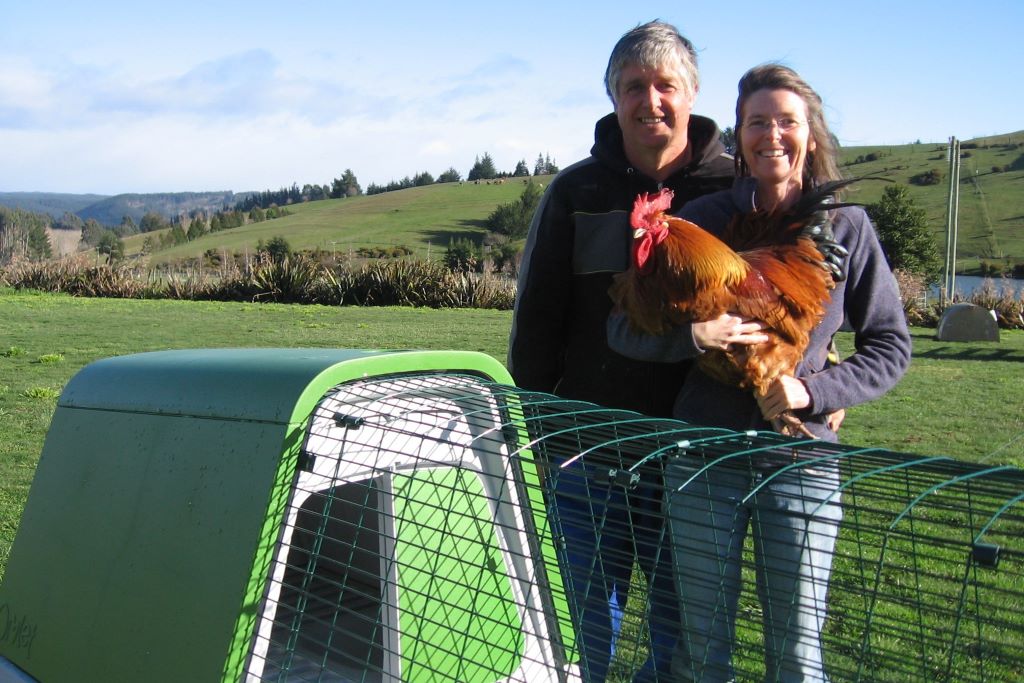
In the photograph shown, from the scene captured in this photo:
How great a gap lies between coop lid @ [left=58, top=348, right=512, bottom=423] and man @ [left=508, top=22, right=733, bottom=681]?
26cm

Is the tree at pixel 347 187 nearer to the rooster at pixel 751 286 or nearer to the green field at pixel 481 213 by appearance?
the green field at pixel 481 213

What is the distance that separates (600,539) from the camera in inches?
78.1

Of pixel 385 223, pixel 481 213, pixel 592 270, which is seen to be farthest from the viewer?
pixel 385 223

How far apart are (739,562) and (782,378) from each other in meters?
0.55

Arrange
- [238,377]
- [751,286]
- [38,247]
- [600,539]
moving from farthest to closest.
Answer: [38,247] < [751,286] < [238,377] < [600,539]

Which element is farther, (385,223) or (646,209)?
(385,223)

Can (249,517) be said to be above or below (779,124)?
below

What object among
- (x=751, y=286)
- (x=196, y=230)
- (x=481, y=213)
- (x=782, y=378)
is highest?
(x=481, y=213)

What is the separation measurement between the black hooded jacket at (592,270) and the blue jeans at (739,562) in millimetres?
579

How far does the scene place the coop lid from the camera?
2.12 meters

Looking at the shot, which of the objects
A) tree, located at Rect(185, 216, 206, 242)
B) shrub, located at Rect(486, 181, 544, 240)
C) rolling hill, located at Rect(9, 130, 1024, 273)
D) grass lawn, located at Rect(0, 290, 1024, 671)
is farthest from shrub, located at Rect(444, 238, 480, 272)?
tree, located at Rect(185, 216, 206, 242)

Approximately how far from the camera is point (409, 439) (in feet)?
7.86

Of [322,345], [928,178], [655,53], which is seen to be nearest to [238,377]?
[655,53]

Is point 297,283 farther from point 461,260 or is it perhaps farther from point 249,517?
point 249,517
